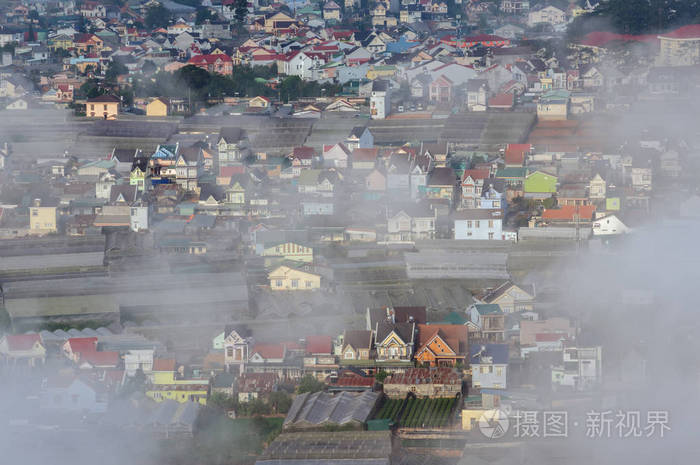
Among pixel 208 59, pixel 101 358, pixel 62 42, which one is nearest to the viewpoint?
pixel 101 358

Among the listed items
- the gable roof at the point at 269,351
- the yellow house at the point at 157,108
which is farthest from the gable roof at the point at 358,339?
the yellow house at the point at 157,108

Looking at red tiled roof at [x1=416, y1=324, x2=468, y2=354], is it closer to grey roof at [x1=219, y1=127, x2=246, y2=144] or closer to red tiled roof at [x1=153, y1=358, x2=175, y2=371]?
red tiled roof at [x1=153, y1=358, x2=175, y2=371]

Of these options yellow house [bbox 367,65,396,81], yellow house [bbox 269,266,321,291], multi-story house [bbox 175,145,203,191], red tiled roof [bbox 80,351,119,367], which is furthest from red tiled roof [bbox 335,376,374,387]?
yellow house [bbox 367,65,396,81]

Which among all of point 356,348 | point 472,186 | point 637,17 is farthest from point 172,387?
point 637,17

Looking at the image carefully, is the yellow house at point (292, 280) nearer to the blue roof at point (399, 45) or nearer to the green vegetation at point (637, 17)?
the blue roof at point (399, 45)

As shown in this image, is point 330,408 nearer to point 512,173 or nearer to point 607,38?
point 512,173
